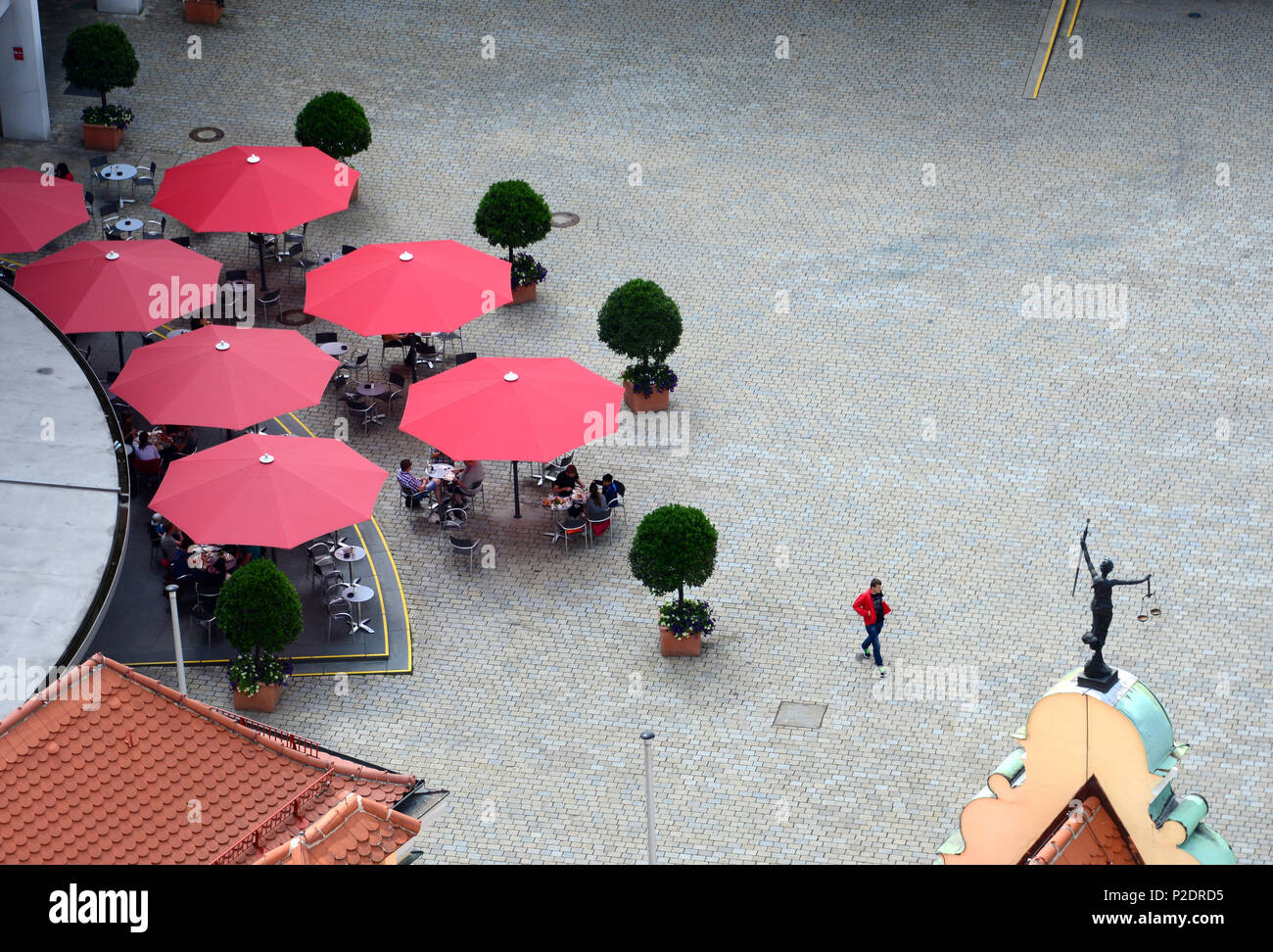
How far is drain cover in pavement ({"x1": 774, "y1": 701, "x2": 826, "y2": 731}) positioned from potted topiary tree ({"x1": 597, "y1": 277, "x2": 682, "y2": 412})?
26.0ft

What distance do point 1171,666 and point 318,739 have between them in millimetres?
11921

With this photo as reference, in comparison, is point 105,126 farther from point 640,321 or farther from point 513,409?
point 513,409

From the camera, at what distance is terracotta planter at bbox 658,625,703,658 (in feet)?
74.6

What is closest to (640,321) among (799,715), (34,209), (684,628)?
(684,628)

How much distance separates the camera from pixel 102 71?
1393 inches

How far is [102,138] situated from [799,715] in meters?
22.9

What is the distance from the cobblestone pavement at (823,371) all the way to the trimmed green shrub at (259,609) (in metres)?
1.17

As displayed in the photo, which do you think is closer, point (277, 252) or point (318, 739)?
point (318, 739)

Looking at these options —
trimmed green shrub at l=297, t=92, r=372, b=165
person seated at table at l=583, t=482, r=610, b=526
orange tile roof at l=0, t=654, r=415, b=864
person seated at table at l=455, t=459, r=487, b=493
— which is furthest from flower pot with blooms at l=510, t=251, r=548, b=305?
orange tile roof at l=0, t=654, r=415, b=864

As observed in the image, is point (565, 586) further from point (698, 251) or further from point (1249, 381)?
point (1249, 381)

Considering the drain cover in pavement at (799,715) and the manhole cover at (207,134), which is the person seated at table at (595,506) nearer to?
the drain cover in pavement at (799,715)

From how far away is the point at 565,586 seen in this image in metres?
24.5
